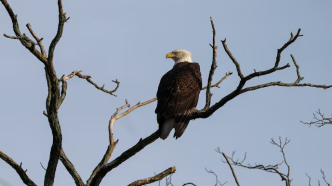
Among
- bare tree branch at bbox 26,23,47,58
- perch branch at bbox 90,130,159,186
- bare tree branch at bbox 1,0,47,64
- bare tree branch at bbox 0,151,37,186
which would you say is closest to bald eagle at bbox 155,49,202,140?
perch branch at bbox 90,130,159,186

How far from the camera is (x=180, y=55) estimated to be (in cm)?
1046

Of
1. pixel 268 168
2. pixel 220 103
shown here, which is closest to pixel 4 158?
pixel 220 103

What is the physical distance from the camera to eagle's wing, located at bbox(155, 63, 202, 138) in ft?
25.6

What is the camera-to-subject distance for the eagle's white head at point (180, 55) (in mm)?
10406

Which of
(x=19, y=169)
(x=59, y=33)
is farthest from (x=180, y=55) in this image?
(x=59, y=33)

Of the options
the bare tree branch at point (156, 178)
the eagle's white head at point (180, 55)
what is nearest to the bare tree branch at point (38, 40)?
the bare tree branch at point (156, 178)

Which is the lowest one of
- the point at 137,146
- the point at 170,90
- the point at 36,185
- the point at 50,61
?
the point at 36,185

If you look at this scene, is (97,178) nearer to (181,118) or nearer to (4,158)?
(4,158)

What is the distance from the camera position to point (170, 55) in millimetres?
10523

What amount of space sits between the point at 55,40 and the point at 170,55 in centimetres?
527

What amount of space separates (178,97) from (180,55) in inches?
96.6

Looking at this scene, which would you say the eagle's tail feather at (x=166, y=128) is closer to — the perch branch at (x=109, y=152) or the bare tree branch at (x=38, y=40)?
the perch branch at (x=109, y=152)

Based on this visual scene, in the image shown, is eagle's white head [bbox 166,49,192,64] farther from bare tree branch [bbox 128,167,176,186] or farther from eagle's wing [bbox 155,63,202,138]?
bare tree branch [bbox 128,167,176,186]

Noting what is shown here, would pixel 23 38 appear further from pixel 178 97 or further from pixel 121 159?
pixel 178 97
